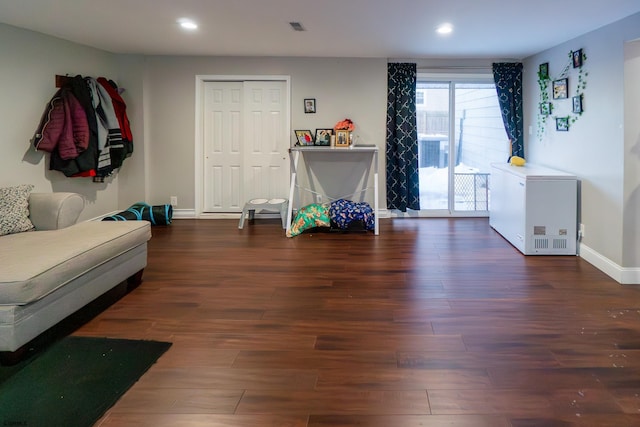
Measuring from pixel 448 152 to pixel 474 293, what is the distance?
367 cm

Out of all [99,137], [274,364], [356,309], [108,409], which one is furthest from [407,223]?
[108,409]

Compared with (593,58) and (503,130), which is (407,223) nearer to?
(503,130)

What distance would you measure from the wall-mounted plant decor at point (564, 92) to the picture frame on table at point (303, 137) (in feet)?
9.25

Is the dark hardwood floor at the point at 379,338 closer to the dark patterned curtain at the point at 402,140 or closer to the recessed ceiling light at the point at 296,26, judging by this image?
Result: the dark patterned curtain at the point at 402,140

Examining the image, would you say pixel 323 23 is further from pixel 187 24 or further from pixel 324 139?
pixel 324 139

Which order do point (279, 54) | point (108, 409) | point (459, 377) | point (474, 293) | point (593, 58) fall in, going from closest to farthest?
point (108, 409) → point (459, 377) → point (474, 293) → point (593, 58) → point (279, 54)

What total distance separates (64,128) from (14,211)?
5.81 ft

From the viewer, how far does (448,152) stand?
722 centimetres

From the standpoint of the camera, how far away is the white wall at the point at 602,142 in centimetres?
426

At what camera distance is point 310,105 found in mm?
6961

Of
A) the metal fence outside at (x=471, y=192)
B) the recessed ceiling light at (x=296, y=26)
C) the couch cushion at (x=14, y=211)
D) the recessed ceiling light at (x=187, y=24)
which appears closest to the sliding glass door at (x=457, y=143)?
the metal fence outside at (x=471, y=192)

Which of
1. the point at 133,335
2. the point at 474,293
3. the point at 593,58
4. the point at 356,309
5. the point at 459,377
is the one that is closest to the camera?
the point at 459,377

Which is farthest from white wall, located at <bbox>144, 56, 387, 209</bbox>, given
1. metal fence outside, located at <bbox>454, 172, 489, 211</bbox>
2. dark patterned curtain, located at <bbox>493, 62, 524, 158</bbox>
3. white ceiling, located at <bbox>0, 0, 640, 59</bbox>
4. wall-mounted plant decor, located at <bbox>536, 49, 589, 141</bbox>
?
wall-mounted plant decor, located at <bbox>536, 49, 589, 141</bbox>

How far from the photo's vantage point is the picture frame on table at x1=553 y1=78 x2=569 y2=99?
5.30 meters
